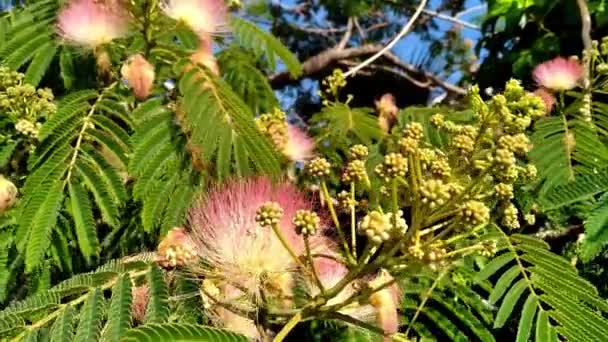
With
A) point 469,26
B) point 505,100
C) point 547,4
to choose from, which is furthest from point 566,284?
point 469,26

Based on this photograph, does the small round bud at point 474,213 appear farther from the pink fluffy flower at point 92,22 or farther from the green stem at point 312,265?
the pink fluffy flower at point 92,22

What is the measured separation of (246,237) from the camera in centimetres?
216

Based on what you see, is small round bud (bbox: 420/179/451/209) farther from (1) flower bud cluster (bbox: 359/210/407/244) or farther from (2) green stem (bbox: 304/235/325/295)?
(2) green stem (bbox: 304/235/325/295)

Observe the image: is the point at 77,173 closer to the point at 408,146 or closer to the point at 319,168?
the point at 319,168

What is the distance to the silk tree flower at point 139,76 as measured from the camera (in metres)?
2.83

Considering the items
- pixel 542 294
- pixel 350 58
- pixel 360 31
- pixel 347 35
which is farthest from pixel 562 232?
pixel 360 31

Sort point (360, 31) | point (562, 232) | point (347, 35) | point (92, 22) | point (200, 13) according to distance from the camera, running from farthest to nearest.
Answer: point (360, 31) → point (347, 35) → point (562, 232) → point (200, 13) → point (92, 22)

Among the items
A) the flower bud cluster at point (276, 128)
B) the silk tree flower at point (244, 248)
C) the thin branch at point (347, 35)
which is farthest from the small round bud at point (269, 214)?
the thin branch at point (347, 35)

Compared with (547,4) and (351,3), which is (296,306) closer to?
(547,4)

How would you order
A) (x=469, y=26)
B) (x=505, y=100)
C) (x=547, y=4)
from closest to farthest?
(x=505, y=100)
(x=547, y=4)
(x=469, y=26)

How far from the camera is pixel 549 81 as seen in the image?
3.51 meters

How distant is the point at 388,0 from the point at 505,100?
243 inches

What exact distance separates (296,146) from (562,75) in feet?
4.06

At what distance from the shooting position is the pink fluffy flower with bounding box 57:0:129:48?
2.92 meters
